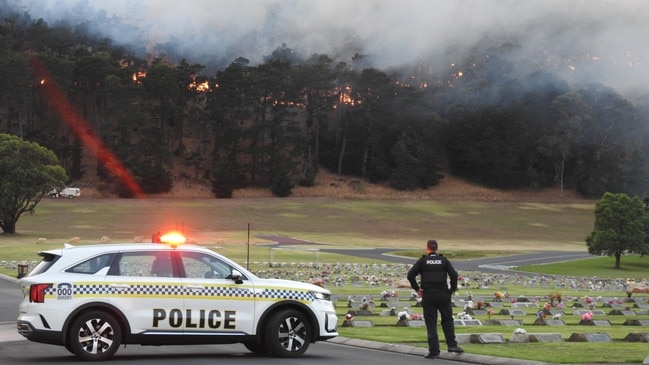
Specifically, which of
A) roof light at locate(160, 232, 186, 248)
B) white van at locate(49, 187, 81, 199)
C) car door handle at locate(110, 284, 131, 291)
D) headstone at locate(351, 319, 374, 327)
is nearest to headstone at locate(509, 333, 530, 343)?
headstone at locate(351, 319, 374, 327)

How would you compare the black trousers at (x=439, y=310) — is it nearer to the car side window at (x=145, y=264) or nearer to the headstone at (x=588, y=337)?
the headstone at (x=588, y=337)

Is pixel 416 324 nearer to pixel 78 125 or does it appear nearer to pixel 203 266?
pixel 203 266

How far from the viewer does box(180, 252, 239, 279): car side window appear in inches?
627

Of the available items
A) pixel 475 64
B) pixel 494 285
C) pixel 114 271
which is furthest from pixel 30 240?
pixel 475 64

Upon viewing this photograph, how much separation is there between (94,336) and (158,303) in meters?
1.05

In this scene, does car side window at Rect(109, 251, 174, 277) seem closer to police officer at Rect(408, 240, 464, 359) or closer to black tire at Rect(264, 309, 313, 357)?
black tire at Rect(264, 309, 313, 357)

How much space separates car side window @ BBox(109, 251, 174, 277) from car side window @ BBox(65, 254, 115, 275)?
16cm

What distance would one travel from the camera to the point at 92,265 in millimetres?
15500

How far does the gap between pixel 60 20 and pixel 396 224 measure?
7469cm

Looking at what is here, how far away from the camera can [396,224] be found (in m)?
103

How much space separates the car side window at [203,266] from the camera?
52.2ft

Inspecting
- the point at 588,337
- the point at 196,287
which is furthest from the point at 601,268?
the point at 196,287

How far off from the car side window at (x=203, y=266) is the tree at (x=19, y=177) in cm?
6508

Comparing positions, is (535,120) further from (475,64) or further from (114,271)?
(114,271)
